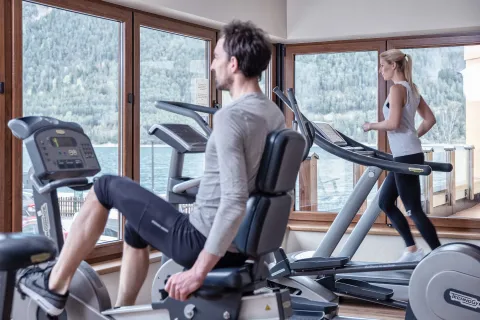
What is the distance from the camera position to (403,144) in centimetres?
412

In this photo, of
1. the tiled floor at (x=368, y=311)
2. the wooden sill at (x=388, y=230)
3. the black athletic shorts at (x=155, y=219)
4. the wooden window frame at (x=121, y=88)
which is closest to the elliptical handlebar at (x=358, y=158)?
the tiled floor at (x=368, y=311)

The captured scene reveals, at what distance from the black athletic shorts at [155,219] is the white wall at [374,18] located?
10.9 feet

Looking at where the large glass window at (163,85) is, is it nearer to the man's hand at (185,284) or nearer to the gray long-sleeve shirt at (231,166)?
the gray long-sleeve shirt at (231,166)

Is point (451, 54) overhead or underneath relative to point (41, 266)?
overhead

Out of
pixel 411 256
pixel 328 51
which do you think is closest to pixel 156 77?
pixel 328 51

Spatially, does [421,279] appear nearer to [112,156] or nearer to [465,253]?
[465,253]

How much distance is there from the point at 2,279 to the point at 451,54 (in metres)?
4.24

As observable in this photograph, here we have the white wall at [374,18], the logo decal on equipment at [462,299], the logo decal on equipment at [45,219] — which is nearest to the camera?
the logo decal on equipment at [45,219]

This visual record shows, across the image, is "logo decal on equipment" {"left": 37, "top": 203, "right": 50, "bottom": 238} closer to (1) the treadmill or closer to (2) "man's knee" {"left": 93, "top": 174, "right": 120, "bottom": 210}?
(2) "man's knee" {"left": 93, "top": 174, "right": 120, "bottom": 210}

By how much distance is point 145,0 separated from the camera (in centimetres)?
417

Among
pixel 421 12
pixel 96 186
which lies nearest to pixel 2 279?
pixel 96 186

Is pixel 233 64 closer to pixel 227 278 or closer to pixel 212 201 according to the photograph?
pixel 212 201

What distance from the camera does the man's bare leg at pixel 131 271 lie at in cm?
281

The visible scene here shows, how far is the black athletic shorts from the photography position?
245 cm
